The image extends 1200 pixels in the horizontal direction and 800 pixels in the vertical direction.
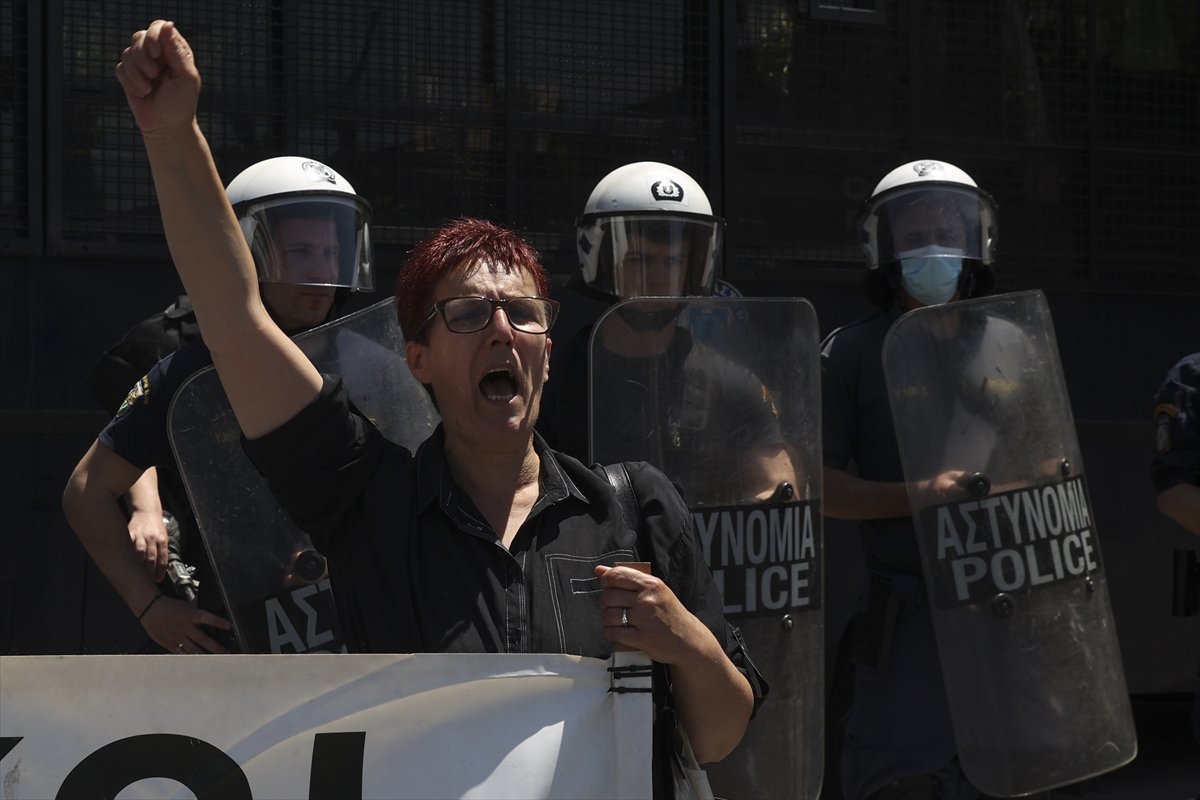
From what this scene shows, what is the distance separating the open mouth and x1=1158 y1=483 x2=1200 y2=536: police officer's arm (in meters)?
2.50

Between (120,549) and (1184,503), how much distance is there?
8.68 feet

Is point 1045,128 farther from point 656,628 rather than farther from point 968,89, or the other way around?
point 656,628

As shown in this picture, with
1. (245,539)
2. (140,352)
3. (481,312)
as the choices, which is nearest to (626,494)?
(481,312)

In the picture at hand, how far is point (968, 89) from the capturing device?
6078 mm

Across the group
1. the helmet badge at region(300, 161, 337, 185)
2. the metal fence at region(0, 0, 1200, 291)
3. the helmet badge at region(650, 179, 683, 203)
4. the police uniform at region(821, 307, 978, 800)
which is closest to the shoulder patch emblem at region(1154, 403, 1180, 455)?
the police uniform at region(821, 307, 978, 800)

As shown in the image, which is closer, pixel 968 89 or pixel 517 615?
pixel 517 615

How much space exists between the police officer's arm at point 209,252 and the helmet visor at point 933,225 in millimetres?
2413

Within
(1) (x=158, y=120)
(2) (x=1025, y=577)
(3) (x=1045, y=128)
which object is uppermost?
(3) (x=1045, y=128)

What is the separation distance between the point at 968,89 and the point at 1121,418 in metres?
1.47

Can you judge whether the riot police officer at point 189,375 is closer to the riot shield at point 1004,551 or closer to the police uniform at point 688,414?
the police uniform at point 688,414

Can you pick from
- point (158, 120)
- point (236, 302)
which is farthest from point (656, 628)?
point (158, 120)

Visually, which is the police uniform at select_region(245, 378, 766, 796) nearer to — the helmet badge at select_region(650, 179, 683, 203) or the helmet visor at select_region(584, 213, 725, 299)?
the helmet visor at select_region(584, 213, 725, 299)

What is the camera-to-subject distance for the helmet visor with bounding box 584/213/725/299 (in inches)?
147

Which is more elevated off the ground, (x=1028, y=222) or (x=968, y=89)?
(x=968, y=89)
